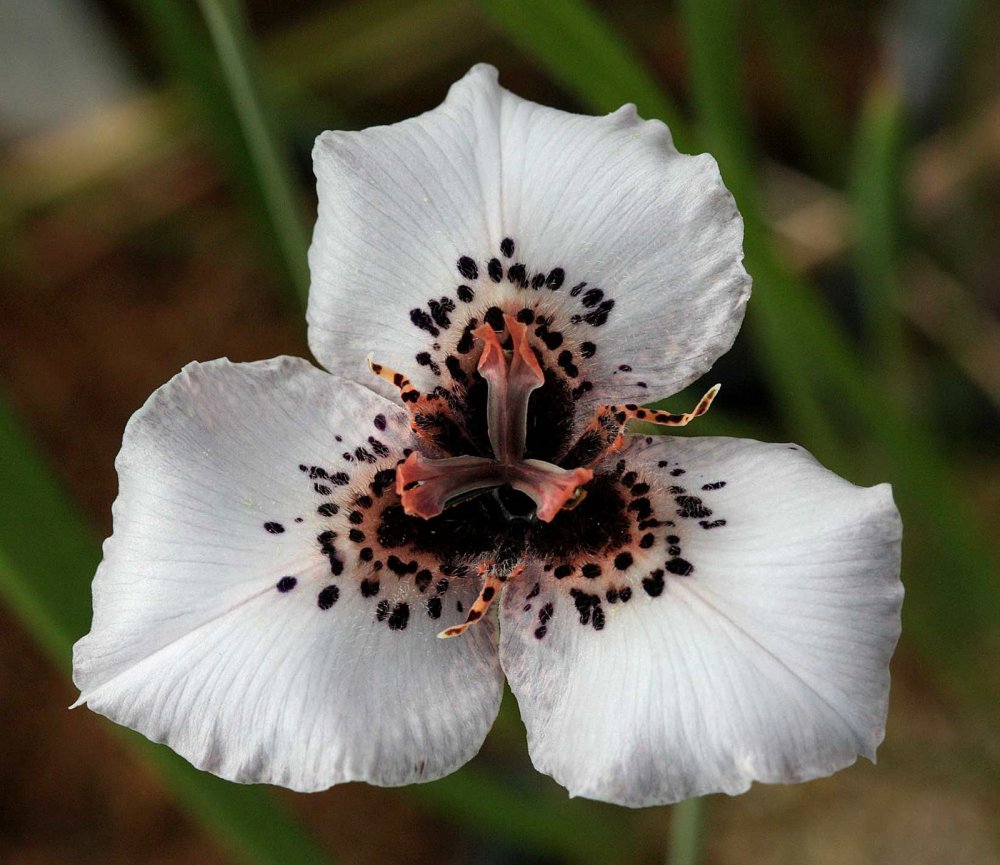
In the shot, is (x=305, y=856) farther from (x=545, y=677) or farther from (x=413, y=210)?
(x=413, y=210)

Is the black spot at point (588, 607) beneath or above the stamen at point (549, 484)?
beneath

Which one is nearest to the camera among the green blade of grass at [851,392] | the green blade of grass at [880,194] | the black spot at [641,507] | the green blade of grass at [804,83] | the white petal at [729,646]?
the white petal at [729,646]

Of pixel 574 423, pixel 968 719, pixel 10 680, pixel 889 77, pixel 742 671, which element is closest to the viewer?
pixel 742 671

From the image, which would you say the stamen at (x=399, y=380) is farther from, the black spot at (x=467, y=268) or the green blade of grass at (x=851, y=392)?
the green blade of grass at (x=851, y=392)

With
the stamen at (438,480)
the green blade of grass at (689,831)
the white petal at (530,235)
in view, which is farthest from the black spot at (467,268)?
the green blade of grass at (689,831)

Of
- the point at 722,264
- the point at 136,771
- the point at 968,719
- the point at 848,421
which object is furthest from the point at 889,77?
the point at 136,771

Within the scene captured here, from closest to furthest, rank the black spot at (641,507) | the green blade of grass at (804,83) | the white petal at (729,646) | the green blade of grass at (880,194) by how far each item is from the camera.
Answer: the white petal at (729,646), the black spot at (641,507), the green blade of grass at (880,194), the green blade of grass at (804,83)

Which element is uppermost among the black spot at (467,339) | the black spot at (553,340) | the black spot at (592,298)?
the black spot at (592,298)

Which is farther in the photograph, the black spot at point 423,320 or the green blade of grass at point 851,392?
the green blade of grass at point 851,392
